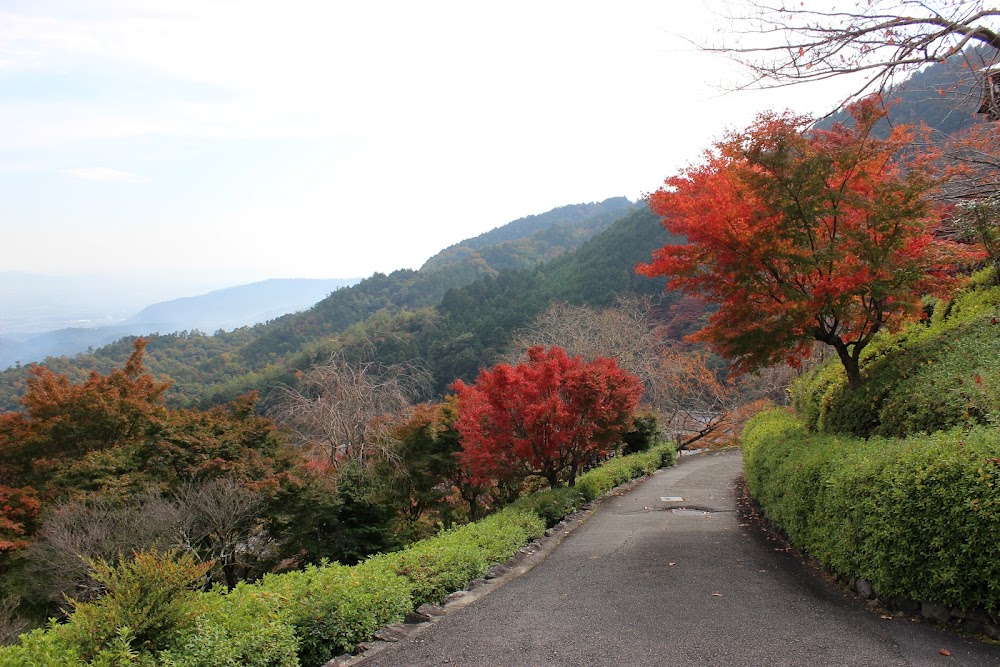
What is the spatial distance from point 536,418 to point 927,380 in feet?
23.1

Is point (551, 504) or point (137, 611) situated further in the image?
point (551, 504)

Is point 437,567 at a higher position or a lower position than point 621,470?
higher

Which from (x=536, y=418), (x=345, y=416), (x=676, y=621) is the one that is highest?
(x=345, y=416)

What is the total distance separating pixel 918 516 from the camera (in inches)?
174

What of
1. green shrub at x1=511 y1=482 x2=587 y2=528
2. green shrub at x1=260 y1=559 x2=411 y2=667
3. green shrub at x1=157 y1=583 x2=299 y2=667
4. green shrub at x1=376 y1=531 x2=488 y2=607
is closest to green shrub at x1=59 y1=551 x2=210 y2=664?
green shrub at x1=157 y1=583 x2=299 y2=667

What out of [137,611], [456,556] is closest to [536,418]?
[456,556]

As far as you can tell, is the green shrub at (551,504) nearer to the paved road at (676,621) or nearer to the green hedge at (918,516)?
the paved road at (676,621)

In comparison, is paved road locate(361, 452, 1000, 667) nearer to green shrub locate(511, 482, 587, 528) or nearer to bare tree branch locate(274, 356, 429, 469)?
green shrub locate(511, 482, 587, 528)

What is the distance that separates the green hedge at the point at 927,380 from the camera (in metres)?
5.75

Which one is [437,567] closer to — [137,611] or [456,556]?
[456,556]

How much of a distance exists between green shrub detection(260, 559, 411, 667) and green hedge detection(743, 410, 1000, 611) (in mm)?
4142

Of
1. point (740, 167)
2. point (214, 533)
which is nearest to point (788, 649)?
point (740, 167)

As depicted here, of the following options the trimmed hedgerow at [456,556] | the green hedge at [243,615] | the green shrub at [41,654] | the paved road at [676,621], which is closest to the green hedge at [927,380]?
the paved road at [676,621]

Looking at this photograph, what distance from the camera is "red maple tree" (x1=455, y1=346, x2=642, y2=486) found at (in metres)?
12.5
